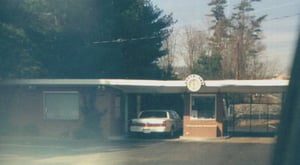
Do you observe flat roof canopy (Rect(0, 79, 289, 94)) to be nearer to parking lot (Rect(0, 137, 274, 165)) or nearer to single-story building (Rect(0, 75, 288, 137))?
single-story building (Rect(0, 75, 288, 137))

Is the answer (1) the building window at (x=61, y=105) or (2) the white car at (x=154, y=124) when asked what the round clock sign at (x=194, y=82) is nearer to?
(2) the white car at (x=154, y=124)

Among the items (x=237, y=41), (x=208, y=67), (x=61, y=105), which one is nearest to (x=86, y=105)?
(x=61, y=105)

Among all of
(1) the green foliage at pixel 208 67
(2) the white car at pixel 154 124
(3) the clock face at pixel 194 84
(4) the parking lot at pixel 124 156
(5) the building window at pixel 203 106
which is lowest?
(4) the parking lot at pixel 124 156

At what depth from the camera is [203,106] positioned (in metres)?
28.0

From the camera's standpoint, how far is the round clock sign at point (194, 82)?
25.5m

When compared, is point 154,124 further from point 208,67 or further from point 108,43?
point 208,67

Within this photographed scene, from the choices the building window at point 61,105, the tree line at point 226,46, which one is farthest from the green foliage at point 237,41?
the building window at point 61,105

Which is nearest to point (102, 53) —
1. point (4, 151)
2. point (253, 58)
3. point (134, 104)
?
point (134, 104)

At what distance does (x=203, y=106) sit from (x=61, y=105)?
697 centimetres

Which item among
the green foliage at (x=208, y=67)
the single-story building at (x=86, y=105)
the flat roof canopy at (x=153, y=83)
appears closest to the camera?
the flat roof canopy at (x=153, y=83)

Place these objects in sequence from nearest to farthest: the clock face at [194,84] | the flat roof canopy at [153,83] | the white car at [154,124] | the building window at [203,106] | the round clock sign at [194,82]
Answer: the flat roof canopy at [153,83]
the round clock sign at [194,82]
the clock face at [194,84]
the white car at [154,124]
the building window at [203,106]

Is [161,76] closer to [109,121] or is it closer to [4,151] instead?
[109,121]

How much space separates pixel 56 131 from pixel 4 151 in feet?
30.8

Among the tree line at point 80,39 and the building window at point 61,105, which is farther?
the tree line at point 80,39
